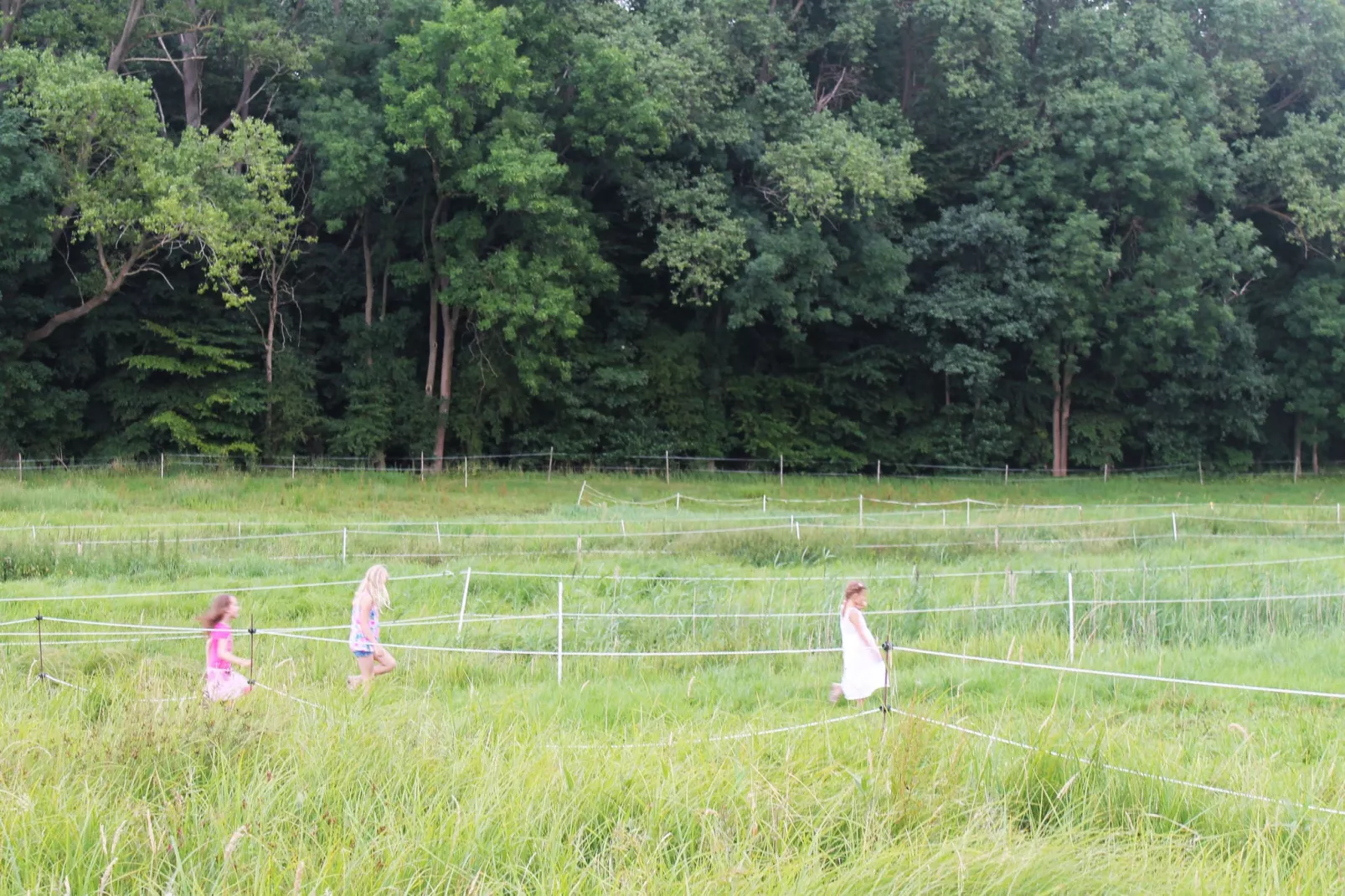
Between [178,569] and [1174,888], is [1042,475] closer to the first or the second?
[178,569]

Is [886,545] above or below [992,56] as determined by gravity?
below

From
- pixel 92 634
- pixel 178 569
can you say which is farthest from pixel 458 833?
pixel 178 569

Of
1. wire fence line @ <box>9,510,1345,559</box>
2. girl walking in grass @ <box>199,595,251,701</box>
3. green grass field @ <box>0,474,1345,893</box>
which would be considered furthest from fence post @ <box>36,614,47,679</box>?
wire fence line @ <box>9,510,1345,559</box>

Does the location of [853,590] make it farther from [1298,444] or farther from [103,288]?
[1298,444]

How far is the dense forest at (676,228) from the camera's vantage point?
108 ft

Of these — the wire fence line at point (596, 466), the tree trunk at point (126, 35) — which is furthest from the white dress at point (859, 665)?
the tree trunk at point (126, 35)

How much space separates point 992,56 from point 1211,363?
13.3 meters

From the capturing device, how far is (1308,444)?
4853 centimetres

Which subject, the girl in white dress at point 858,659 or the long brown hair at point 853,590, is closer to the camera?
the girl in white dress at point 858,659

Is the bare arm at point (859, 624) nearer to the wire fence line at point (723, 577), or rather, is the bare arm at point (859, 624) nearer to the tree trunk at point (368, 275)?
the wire fence line at point (723, 577)

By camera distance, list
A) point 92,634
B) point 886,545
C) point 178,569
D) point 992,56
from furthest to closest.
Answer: point 992,56 < point 886,545 < point 178,569 < point 92,634

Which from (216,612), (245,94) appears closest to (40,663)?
(216,612)

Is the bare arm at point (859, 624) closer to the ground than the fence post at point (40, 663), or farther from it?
farther from it

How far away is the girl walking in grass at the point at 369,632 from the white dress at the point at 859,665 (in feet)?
12.1
